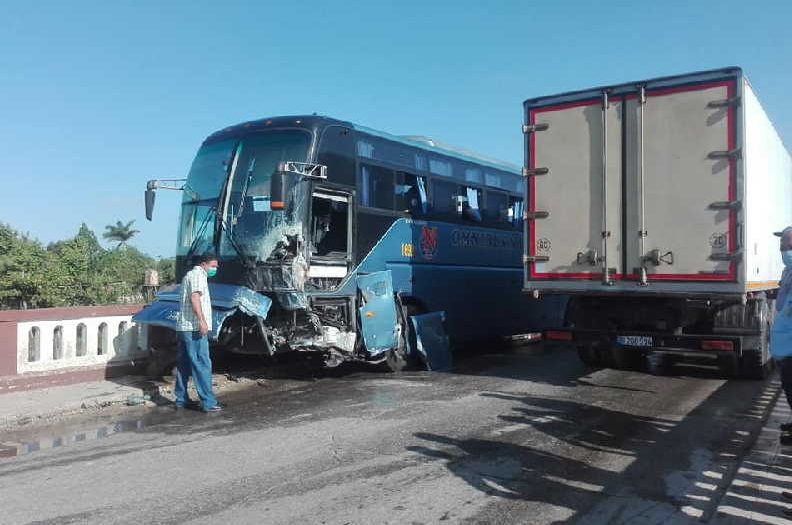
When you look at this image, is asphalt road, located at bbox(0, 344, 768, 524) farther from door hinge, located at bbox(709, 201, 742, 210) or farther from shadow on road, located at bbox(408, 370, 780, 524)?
door hinge, located at bbox(709, 201, 742, 210)

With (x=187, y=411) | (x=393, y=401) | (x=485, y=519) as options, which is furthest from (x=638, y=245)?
(x=187, y=411)

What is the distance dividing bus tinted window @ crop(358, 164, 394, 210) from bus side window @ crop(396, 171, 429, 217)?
0.24m

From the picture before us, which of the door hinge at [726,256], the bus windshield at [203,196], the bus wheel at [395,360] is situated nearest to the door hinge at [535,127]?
the door hinge at [726,256]

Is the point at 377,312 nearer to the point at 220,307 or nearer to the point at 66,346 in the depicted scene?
the point at 220,307

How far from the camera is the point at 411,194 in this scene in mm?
11312

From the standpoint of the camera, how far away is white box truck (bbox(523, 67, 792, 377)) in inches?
311

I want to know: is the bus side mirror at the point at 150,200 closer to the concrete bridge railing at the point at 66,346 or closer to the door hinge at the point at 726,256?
the concrete bridge railing at the point at 66,346

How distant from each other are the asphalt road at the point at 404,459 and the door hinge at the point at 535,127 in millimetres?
→ 3586

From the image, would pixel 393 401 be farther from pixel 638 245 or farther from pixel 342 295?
pixel 638 245

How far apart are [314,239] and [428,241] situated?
2.84 metres

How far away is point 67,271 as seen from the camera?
1858 centimetres

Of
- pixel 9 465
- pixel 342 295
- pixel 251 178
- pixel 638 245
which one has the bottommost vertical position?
pixel 9 465

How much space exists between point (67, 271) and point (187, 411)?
41.8ft

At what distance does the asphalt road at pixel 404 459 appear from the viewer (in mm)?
4543
